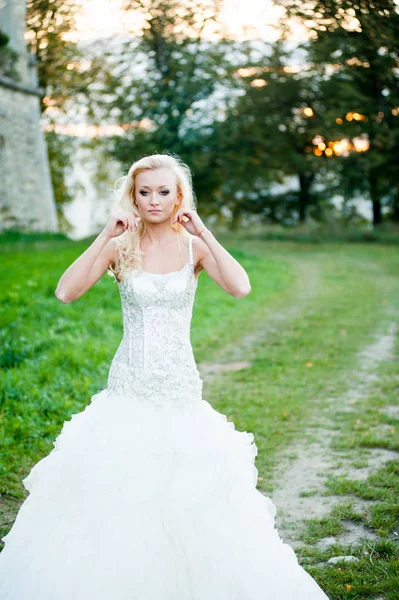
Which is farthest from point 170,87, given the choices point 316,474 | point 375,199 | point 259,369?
point 316,474

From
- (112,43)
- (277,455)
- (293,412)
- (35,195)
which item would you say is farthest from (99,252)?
(112,43)

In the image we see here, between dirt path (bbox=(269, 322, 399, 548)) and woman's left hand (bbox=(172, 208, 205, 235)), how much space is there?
6.16 feet

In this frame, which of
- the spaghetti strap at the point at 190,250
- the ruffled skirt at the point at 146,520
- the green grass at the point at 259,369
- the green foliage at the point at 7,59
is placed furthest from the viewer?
the green foliage at the point at 7,59

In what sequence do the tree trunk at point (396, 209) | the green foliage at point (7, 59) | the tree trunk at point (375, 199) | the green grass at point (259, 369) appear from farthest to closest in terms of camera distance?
1. the tree trunk at point (396, 209)
2. the tree trunk at point (375, 199)
3. the green foliage at point (7, 59)
4. the green grass at point (259, 369)

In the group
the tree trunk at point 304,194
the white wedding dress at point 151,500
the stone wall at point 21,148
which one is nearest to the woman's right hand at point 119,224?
the white wedding dress at point 151,500

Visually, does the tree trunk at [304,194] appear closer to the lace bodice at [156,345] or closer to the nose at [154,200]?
the nose at [154,200]

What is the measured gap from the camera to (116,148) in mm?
28109

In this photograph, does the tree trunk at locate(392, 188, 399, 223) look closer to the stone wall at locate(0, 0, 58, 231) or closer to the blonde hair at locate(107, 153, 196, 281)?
the stone wall at locate(0, 0, 58, 231)

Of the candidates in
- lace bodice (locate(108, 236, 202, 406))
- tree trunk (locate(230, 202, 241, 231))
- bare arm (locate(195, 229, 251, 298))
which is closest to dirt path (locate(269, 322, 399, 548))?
lace bodice (locate(108, 236, 202, 406))

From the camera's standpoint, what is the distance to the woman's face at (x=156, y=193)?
341 cm

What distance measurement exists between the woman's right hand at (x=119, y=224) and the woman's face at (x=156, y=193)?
9cm

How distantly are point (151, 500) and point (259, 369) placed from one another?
5.16 m

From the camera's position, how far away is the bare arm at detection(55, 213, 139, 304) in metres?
3.36

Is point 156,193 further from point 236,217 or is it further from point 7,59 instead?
point 236,217
